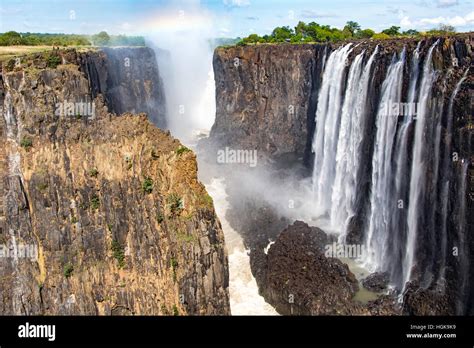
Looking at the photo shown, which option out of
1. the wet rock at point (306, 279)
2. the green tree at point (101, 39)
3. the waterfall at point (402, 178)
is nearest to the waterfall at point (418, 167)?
the waterfall at point (402, 178)

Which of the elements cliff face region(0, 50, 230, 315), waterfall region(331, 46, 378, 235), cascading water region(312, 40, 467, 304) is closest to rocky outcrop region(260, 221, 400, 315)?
cascading water region(312, 40, 467, 304)

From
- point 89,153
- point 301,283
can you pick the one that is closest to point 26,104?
point 89,153

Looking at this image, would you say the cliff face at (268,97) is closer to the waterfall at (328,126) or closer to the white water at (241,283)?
the waterfall at (328,126)

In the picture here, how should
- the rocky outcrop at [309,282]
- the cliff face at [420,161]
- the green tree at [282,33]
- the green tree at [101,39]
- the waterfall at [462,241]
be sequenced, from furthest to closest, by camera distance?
the green tree at [282,33] < the green tree at [101,39] < the rocky outcrop at [309,282] < the cliff face at [420,161] < the waterfall at [462,241]

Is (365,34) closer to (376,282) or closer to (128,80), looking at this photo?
(128,80)

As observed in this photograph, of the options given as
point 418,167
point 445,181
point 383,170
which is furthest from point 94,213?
point 383,170

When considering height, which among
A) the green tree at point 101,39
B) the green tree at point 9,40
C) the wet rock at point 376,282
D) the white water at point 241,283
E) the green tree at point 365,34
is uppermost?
the green tree at point 365,34
